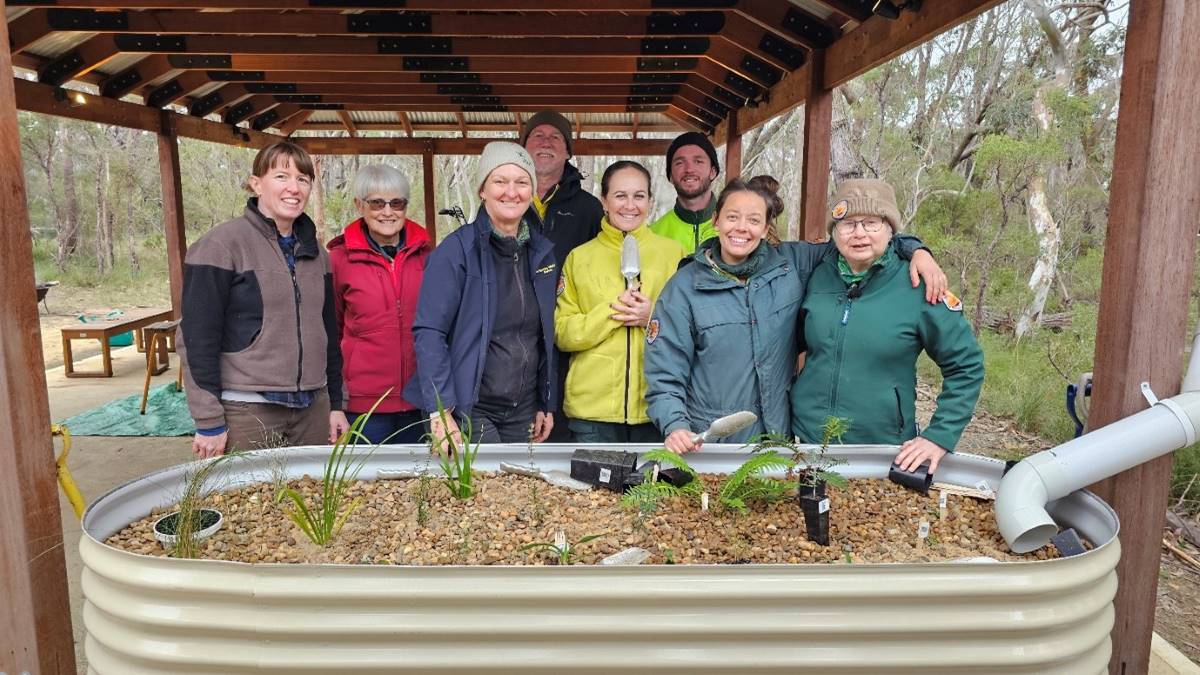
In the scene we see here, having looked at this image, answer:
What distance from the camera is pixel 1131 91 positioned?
1815 millimetres

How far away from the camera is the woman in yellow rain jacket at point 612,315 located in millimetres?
2617

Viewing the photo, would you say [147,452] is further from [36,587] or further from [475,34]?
[36,587]

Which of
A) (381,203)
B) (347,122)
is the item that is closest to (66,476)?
(381,203)

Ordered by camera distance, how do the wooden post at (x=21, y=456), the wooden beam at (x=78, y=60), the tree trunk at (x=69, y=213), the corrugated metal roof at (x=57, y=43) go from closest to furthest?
the wooden post at (x=21, y=456) → the corrugated metal roof at (x=57, y=43) → the wooden beam at (x=78, y=60) → the tree trunk at (x=69, y=213)

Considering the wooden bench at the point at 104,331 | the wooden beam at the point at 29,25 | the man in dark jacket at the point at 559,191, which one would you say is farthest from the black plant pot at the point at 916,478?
the wooden bench at the point at 104,331

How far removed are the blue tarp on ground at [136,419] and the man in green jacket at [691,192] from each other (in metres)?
4.40

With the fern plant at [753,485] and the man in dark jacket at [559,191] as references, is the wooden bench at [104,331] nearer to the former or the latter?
the man in dark jacket at [559,191]

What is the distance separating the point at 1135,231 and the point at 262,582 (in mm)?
2110

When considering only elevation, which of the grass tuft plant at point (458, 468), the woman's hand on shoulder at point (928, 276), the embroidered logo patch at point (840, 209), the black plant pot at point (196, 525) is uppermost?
the embroidered logo patch at point (840, 209)

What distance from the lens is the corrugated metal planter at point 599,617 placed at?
4.24 ft

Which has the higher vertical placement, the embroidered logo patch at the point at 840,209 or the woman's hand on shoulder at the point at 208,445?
the embroidered logo patch at the point at 840,209

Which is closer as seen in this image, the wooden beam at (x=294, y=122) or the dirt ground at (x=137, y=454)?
the dirt ground at (x=137, y=454)

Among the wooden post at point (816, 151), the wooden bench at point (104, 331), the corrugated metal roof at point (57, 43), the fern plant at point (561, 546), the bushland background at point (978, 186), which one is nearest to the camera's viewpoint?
the fern plant at point (561, 546)

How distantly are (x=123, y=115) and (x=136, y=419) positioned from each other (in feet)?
9.31
